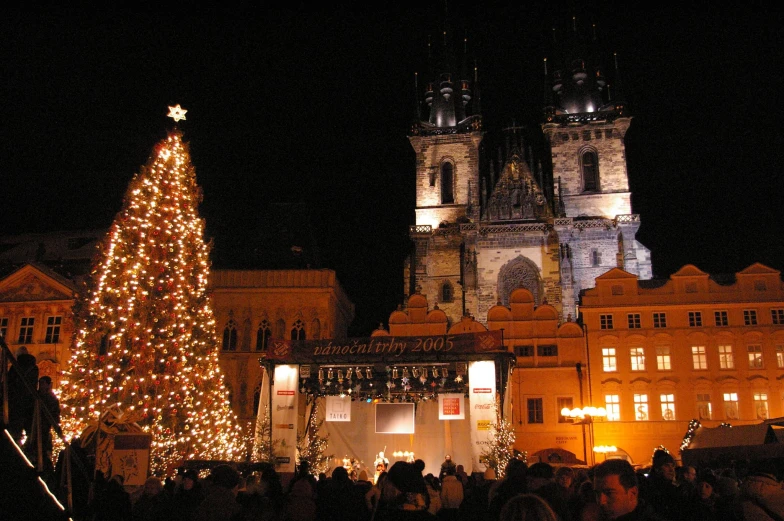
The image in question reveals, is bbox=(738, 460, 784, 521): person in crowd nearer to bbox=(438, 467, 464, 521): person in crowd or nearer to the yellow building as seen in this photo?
bbox=(438, 467, 464, 521): person in crowd

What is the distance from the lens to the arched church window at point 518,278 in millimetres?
43031

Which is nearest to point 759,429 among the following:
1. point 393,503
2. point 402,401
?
point 402,401

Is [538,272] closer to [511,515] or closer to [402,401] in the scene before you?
[402,401]

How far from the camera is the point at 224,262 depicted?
1631 inches

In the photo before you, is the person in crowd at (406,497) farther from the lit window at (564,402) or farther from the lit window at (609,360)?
the lit window at (609,360)

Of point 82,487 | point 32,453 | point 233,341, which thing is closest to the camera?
point 32,453

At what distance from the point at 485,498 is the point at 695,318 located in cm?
2615

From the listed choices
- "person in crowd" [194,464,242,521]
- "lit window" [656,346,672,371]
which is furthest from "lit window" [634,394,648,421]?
"person in crowd" [194,464,242,521]

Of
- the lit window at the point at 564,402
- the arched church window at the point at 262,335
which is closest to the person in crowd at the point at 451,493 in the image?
the lit window at the point at 564,402

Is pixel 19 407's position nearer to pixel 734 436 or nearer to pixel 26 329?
pixel 734 436

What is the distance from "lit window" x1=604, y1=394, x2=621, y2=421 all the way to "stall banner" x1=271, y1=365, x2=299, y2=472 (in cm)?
1461

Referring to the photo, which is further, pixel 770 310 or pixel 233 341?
pixel 233 341

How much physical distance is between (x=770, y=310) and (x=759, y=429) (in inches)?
581

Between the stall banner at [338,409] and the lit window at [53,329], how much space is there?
52.1 feet
